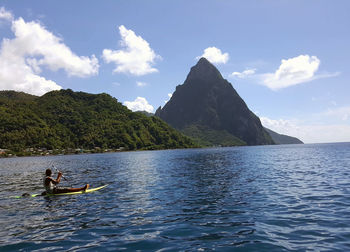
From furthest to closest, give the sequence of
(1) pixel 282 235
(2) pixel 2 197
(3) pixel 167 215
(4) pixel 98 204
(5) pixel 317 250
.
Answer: (2) pixel 2 197
(4) pixel 98 204
(3) pixel 167 215
(1) pixel 282 235
(5) pixel 317 250

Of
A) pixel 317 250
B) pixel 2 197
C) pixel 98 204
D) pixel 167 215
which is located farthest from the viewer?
pixel 2 197

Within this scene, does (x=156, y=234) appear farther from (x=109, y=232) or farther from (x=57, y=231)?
(x=57, y=231)

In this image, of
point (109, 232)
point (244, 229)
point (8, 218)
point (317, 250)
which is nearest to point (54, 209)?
Answer: point (8, 218)

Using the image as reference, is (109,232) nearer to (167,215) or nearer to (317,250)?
(167,215)

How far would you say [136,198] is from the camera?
23391 millimetres

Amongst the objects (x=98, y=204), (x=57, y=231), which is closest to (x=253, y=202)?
(x=98, y=204)

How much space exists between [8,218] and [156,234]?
1191 cm

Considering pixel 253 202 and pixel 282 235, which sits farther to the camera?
pixel 253 202

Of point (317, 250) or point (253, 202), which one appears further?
point (253, 202)

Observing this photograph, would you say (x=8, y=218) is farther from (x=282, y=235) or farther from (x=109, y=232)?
(x=282, y=235)

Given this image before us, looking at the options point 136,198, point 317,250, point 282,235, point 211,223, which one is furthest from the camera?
point 136,198

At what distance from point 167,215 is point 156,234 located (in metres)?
3.84

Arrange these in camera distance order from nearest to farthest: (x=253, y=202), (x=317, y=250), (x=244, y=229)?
(x=317, y=250), (x=244, y=229), (x=253, y=202)

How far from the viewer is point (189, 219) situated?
16047mm
